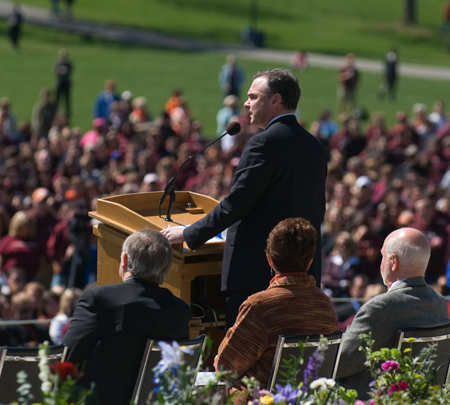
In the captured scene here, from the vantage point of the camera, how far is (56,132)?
14.0 metres

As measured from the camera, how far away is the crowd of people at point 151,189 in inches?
312

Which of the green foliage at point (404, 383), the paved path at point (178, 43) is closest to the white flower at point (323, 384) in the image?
the green foliage at point (404, 383)

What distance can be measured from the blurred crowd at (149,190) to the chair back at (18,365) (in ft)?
10.2

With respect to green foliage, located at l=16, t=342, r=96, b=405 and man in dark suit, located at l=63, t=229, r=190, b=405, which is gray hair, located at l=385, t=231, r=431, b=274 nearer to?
man in dark suit, located at l=63, t=229, r=190, b=405

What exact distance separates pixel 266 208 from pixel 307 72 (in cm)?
2938

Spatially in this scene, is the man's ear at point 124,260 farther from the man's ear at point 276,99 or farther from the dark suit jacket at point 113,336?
the man's ear at point 276,99

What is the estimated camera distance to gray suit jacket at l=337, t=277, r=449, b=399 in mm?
3742

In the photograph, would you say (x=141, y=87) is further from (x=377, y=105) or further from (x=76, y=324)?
(x=76, y=324)

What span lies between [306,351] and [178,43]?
35.5 m

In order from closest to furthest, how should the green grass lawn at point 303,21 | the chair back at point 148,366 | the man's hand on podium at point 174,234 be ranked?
the chair back at point 148,366
the man's hand on podium at point 174,234
the green grass lawn at point 303,21

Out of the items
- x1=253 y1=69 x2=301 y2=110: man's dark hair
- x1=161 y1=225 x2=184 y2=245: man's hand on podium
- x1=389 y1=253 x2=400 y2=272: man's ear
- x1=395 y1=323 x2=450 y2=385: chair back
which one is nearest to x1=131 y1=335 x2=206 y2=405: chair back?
x1=161 y1=225 x2=184 y2=245: man's hand on podium

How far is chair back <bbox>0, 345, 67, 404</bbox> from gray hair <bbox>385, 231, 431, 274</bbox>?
5.09 feet

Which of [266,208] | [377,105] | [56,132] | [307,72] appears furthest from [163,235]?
[307,72]

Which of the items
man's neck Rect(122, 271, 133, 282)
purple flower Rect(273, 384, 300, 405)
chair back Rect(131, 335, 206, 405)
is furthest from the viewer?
man's neck Rect(122, 271, 133, 282)
